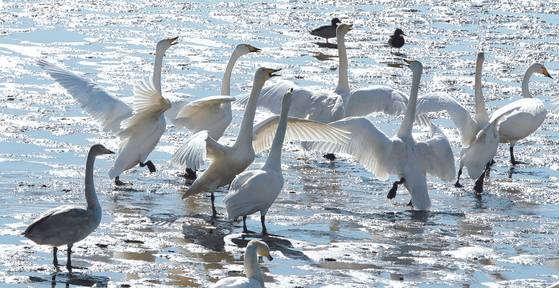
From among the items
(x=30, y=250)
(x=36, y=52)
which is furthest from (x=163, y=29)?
(x=30, y=250)

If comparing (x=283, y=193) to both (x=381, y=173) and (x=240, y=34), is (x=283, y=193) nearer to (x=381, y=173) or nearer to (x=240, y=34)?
(x=381, y=173)

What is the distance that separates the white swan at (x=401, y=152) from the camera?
42.0 feet

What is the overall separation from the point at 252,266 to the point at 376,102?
21.5 feet

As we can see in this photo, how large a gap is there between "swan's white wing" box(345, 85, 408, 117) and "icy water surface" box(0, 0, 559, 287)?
2.12ft

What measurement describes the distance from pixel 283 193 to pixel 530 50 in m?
9.24

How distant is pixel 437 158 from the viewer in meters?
12.9

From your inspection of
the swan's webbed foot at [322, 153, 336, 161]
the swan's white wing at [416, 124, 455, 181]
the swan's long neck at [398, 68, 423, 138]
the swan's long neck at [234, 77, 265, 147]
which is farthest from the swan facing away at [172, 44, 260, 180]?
the swan's white wing at [416, 124, 455, 181]

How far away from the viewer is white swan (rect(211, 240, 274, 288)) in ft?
27.3

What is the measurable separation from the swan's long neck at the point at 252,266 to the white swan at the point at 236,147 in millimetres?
2523

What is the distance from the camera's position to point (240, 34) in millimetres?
22016

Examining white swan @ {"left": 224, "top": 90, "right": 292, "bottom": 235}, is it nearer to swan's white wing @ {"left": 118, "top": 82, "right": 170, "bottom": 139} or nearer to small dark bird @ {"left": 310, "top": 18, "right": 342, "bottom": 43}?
swan's white wing @ {"left": 118, "top": 82, "right": 170, "bottom": 139}

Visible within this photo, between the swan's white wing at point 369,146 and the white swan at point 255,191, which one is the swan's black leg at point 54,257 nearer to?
the white swan at point 255,191

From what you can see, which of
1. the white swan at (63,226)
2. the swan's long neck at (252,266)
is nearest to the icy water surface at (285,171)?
the white swan at (63,226)

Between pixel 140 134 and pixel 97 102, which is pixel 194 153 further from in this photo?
pixel 97 102
